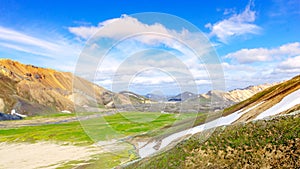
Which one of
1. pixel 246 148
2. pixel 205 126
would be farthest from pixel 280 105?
pixel 246 148

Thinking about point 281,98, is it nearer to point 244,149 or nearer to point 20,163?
point 244,149

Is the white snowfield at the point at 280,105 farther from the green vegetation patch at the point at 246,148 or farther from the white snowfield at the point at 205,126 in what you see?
the green vegetation patch at the point at 246,148

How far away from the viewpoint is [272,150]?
2347cm

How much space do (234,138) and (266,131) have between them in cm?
301

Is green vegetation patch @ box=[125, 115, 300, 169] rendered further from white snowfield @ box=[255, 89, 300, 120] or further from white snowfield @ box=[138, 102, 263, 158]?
white snowfield @ box=[138, 102, 263, 158]

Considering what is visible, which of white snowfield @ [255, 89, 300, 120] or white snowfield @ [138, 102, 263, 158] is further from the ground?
white snowfield @ [255, 89, 300, 120]

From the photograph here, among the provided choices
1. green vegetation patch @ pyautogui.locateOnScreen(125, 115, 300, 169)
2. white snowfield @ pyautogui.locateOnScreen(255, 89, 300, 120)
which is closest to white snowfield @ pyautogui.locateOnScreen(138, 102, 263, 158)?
white snowfield @ pyautogui.locateOnScreen(255, 89, 300, 120)

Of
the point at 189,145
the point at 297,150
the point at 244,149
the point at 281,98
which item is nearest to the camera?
the point at 297,150

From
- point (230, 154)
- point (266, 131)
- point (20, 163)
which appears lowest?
point (20, 163)

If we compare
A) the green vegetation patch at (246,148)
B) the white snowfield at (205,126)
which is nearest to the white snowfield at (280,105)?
the white snowfield at (205,126)

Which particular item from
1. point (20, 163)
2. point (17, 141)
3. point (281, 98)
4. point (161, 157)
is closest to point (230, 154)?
point (161, 157)

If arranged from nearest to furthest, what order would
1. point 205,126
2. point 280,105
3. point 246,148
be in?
point 246,148 < point 280,105 < point 205,126

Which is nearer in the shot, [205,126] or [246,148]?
[246,148]

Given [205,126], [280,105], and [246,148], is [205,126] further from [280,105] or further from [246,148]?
[246,148]
